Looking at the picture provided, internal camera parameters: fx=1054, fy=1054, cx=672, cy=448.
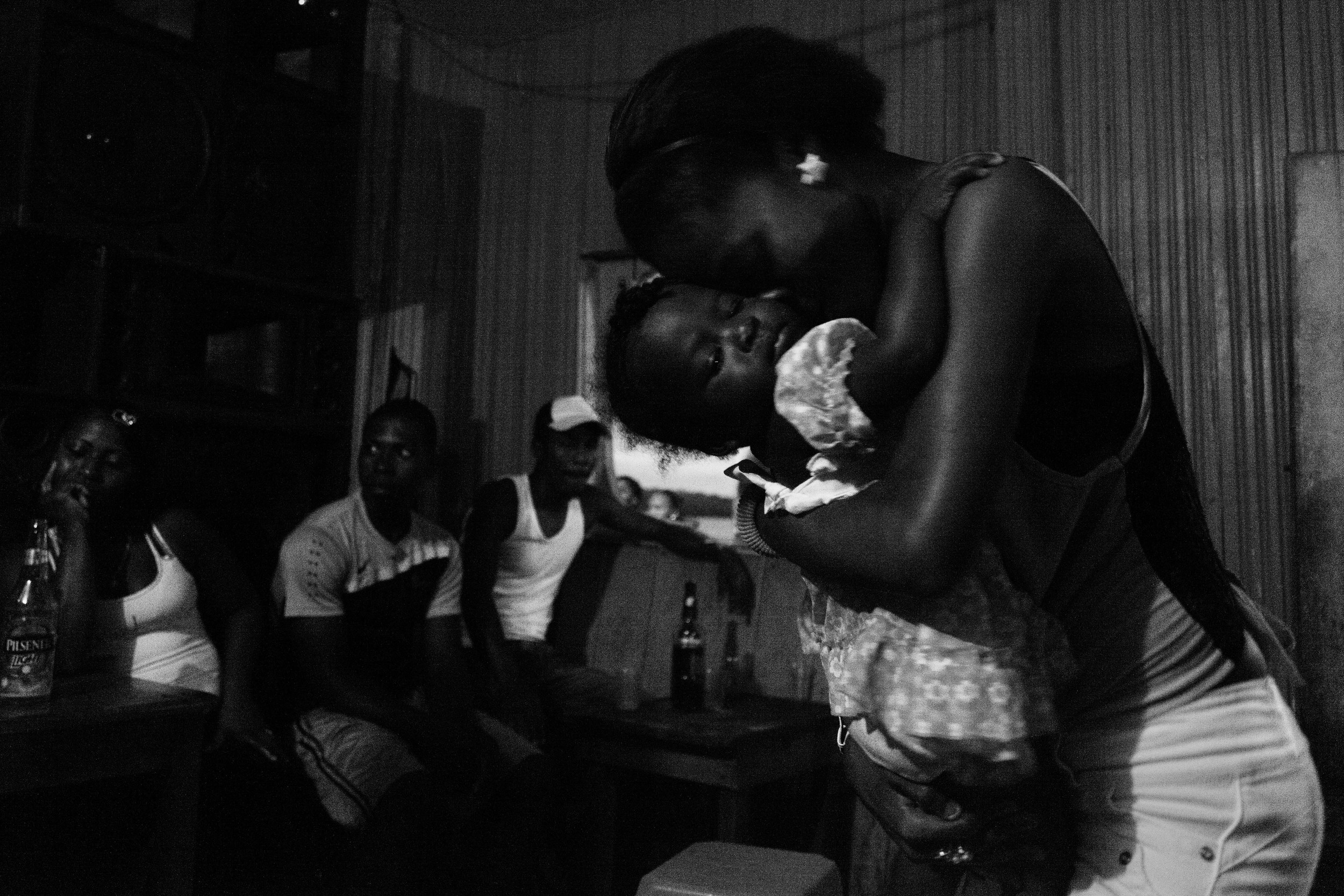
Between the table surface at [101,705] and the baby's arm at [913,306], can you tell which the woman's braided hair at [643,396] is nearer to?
the baby's arm at [913,306]

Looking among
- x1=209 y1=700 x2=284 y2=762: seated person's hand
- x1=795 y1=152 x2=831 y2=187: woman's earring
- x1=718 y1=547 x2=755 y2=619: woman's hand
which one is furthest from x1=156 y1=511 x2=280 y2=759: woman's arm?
x1=795 y1=152 x2=831 y2=187: woman's earring

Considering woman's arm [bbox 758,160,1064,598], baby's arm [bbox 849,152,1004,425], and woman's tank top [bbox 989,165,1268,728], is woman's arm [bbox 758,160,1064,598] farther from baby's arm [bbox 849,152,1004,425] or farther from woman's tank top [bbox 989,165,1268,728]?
woman's tank top [bbox 989,165,1268,728]


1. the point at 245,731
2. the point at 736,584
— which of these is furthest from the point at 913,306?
the point at 736,584

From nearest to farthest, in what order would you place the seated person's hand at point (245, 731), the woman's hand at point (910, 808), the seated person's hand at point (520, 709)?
1. the woman's hand at point (910, 808)
2. the seated person's hand at point (245, 731)
3. the seated person's hand at point (520, 709)

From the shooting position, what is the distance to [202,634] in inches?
134

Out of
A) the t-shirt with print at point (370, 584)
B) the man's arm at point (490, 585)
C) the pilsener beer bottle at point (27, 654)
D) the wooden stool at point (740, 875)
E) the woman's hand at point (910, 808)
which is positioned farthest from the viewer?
the man's arm at point (490, 585)

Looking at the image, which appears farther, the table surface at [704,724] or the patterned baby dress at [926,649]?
the table surface at [704,724]

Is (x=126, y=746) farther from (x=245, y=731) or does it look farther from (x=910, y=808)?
(x=910, y=808)

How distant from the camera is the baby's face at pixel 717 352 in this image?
0.93 m

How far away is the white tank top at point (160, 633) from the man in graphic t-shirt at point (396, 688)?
0.91ft

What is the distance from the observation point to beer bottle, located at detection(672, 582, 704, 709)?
358 centimetres

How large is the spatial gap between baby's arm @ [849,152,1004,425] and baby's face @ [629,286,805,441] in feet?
0.47

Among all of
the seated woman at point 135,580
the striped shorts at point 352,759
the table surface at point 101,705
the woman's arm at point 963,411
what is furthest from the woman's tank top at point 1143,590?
the seated woman at point 135,580

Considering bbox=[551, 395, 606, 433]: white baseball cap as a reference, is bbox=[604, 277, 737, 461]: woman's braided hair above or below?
below
